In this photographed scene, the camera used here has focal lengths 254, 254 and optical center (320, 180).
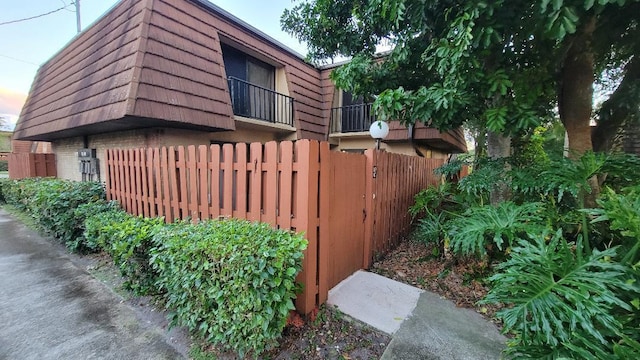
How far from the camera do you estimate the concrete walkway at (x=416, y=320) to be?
7.07 feet

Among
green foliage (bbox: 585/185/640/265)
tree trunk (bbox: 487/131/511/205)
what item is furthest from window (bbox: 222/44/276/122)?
green foliage (bbox: 585/185/640/265)

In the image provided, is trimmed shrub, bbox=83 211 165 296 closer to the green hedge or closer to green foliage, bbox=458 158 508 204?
the green hedge

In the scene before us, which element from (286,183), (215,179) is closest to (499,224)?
(286,183)

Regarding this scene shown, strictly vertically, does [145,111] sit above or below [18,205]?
above

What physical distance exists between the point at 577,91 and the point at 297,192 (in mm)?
3416

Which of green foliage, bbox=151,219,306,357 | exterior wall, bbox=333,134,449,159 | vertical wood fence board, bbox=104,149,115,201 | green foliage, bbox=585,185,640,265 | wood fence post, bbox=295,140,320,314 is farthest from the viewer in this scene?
exterior wall, bbox=333,134,449,159

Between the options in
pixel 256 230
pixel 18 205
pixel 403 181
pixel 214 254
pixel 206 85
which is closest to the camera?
pixel 214 254

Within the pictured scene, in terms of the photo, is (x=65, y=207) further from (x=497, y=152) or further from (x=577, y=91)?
(x=577, y=91)

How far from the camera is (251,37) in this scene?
721 centimetres

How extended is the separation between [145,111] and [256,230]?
324 centimetres

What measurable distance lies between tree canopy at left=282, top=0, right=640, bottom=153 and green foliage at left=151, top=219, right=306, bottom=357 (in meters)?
2.32

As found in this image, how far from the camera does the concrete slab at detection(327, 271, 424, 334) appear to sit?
256 cm

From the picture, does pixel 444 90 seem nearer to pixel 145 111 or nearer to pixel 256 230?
pixel 256 230

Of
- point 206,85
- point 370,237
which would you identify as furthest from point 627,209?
point 206,85
